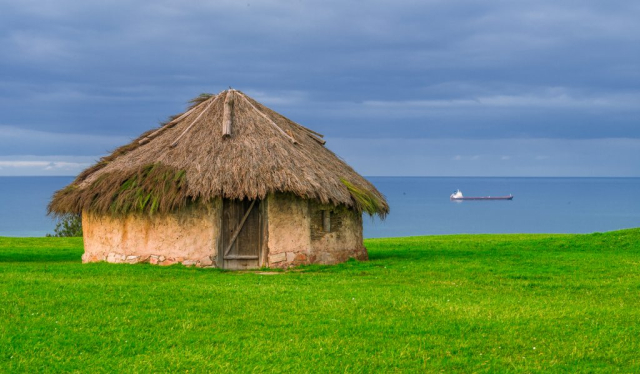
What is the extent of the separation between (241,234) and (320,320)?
28.3 ft

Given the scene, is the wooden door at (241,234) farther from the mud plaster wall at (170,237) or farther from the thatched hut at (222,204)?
the mud plaster wall at (170,237)

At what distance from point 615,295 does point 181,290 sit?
9.01 m

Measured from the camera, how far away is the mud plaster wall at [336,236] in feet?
68.3


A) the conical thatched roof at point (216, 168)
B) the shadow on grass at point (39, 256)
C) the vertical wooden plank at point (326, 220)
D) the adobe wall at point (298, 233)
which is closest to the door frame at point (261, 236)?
the adobe wall at point (298, 233)

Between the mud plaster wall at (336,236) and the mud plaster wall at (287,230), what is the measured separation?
0.95ft

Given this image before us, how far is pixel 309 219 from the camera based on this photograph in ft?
67.6

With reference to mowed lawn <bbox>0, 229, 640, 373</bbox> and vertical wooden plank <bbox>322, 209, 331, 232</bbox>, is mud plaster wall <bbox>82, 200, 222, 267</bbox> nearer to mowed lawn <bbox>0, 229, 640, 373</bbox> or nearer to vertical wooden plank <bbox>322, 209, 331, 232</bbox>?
mowed lawn <bbox>0, 229, 640, 373</bbox>

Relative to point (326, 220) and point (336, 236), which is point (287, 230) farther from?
point (336, 236)

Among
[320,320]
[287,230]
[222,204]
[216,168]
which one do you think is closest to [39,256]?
[222,204]

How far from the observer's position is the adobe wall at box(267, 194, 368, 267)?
66.5 feet

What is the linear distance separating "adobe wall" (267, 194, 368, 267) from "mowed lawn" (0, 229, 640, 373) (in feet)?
3.41

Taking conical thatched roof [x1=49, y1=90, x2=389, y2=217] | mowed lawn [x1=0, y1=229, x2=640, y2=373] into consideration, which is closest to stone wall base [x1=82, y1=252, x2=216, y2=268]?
mowed lawn [x1=0, y1=229, x2=640, y2=373]

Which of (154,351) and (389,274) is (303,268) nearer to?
(389,274)

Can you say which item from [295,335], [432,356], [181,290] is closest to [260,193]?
[181,290]
